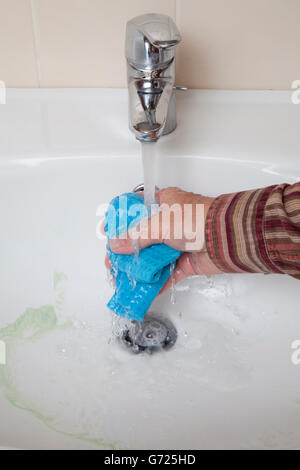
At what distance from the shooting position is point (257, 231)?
0.37 metres

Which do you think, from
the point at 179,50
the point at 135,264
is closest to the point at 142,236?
the point at 135,264

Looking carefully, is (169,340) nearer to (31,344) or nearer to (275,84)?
(31,344)

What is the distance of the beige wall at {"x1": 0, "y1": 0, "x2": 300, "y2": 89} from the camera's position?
510 millimetres

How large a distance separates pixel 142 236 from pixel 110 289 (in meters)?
0.12

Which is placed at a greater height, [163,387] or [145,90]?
[145,90]

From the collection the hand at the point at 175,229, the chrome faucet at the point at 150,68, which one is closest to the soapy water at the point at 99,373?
the hand at the point at 175,229

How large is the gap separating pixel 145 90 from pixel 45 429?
0.29 meters

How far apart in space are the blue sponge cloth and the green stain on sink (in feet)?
0.27

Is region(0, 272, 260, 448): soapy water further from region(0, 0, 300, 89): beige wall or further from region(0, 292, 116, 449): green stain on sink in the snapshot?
region(0, 0, 300, 89): beige wall

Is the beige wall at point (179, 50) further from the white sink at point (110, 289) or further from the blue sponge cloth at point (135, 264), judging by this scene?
the blue sponge cloth at point (135, 264)


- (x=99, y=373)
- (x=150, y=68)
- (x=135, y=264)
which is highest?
(x=150, y=68)

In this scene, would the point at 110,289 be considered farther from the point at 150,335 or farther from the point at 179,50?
the point at 179,50

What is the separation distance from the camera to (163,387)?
44 cm
